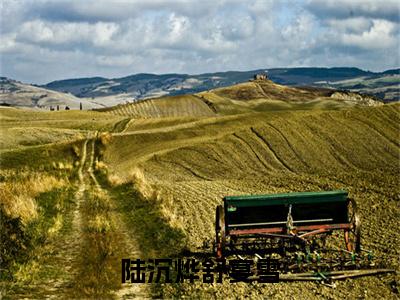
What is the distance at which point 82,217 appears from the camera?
66.9ft

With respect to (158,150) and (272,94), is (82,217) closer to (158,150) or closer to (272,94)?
(158,150)

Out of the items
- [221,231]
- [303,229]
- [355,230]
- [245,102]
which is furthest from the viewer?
[245,102]

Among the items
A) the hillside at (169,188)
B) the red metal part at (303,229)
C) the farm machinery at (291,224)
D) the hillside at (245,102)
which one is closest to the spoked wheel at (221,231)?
the farm machinery at (291,224)

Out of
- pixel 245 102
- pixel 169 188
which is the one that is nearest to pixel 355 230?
pixel 169 188

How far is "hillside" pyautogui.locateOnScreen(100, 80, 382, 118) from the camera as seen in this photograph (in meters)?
139

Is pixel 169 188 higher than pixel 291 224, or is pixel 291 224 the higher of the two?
pixel 291 224

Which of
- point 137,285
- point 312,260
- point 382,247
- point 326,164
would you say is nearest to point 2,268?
point 137,285

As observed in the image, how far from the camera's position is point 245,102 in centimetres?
16350

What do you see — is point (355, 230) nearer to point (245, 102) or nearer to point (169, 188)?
point (169, 188)

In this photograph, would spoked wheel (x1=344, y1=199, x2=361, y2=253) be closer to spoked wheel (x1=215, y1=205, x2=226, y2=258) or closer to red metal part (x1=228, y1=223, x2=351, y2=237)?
red metal part (x1=228, y1=223, x2=351, y2=237)

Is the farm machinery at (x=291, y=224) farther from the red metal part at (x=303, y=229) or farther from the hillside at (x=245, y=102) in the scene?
the hillside at (x=245, y=102)

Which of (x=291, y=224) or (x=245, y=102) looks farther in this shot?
(x=245, y=102)

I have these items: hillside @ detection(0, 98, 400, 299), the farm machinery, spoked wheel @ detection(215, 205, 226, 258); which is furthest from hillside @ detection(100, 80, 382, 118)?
spoked wheel @ detection(215, 205, 226, 258)

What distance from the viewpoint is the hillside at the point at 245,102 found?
139 meters
